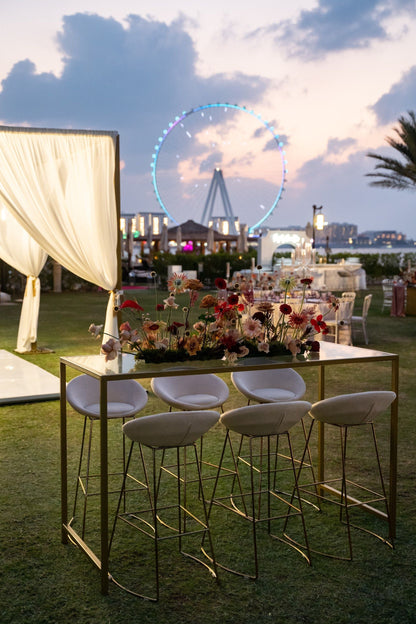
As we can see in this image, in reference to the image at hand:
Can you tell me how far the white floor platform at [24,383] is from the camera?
634cm

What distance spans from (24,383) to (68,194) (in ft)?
6.30

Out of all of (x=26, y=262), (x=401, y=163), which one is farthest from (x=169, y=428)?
(x=401, y=163)

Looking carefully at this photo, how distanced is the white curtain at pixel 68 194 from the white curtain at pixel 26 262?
2.04m

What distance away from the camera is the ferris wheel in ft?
84.2

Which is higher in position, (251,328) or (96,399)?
(251,328)

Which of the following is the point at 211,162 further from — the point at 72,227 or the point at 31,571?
the point at 31,571

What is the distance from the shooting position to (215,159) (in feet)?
89.4

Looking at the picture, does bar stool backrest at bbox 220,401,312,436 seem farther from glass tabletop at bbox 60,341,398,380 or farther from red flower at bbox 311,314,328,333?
red flower at bbox 311,314,328,333

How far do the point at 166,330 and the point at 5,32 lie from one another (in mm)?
19741

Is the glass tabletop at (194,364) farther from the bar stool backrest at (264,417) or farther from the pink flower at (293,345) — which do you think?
the bar stool backrest at (264,417)

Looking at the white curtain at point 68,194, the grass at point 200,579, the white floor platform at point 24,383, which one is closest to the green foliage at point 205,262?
the white floor platform at point 24,383

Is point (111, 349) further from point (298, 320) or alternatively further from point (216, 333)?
point (298, 320)

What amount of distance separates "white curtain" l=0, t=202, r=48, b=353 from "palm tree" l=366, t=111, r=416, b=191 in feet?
42.3

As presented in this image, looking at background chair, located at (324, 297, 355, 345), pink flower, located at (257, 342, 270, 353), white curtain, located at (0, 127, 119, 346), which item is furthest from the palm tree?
pink flower, located at (257, 342, 270, 353)
